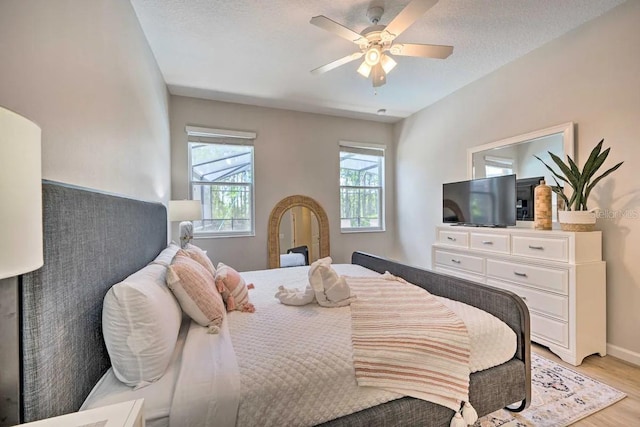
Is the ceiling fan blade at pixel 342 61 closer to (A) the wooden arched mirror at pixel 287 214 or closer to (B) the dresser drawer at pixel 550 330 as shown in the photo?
(A) the wooden arched mirror at pixel 287 214

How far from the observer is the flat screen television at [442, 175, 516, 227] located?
9.61ft

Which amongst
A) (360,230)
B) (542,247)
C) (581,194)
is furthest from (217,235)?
(581,194)

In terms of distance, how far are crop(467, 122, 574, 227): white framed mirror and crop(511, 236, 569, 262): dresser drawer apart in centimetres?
38

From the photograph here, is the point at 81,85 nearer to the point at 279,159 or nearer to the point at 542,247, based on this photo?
the point at 279,159

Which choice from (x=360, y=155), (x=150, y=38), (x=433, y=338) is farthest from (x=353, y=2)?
(x=360, y=155)

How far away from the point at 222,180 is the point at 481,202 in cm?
343

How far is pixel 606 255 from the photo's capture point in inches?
90.8

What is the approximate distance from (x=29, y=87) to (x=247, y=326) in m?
1.29

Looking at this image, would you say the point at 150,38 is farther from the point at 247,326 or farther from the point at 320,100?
the point at 247,326

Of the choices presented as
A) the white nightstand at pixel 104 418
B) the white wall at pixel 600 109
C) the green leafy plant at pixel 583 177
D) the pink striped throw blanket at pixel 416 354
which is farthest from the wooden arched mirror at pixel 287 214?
the white nightstand at pixel 104 418

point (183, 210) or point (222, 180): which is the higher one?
point (222, 180)

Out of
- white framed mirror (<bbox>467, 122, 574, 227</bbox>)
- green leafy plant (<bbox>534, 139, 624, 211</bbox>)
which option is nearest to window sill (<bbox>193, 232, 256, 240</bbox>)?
white framed mirror (<bbox>467, 122, 574, 227</bbox>)

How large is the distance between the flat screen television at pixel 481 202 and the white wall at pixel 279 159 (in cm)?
151

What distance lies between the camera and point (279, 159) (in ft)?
14.0
